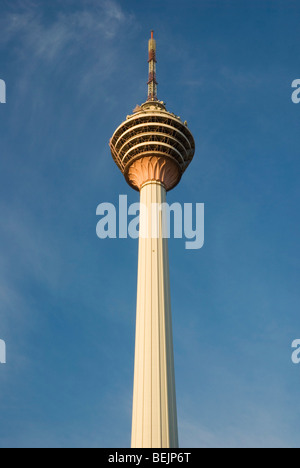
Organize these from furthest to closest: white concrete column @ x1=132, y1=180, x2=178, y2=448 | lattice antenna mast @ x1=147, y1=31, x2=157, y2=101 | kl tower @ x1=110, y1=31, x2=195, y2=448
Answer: lattice antenna mast @ x1=147, y1=31, x2=157, y2=101
kl tower @ x1=110, y1=31, x2=195, y2=448
white concrete column @ x1=132, y1=180, x2=178, y2=448

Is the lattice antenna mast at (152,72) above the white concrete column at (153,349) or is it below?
above

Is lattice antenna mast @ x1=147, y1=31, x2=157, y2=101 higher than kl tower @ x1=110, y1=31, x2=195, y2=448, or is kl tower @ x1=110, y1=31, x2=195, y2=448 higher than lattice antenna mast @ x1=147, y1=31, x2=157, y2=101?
lattice antenna mast @ x1=147, y1=31, x2=157, y2=101

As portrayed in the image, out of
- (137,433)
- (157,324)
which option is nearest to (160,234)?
(157,324)

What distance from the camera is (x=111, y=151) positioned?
200 feet

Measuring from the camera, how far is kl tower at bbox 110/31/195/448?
136 ft

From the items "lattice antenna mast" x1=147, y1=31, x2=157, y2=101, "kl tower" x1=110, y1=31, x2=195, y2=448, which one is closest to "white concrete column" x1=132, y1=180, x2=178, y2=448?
"kl tower" x1=110, y1=31, x2=195, y2=448

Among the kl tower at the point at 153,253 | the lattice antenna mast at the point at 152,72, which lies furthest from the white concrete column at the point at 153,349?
the lattice antenna mast at the point at 152,72

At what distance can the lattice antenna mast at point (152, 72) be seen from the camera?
64613mm

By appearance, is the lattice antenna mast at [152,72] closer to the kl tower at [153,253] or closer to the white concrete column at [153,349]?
the kl tower at [153,253]

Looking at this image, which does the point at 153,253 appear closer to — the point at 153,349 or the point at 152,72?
the point at 153,349

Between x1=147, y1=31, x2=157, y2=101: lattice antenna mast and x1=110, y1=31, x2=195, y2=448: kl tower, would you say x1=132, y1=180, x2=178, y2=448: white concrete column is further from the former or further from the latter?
x1=147, y1=31, x2=157, y2=101: lattice antenna mast

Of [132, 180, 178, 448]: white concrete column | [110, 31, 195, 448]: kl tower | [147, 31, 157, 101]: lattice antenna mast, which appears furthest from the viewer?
[147, 31, 157, 101]: lattice antenna mast

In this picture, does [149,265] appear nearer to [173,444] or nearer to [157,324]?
[157,324]

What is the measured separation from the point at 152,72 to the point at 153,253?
29.2 m
